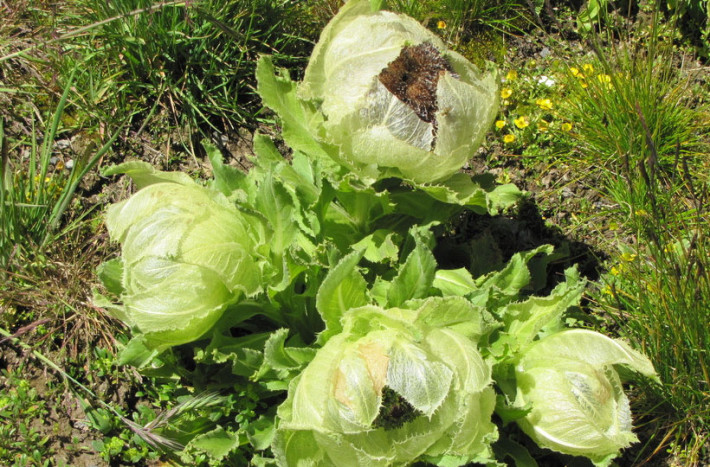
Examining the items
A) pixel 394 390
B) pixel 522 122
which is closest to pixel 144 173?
pixel 394 390

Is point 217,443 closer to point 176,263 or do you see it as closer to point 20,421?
point 176,263

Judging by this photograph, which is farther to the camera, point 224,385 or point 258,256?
point 224,385

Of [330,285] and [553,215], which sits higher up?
[330,285]

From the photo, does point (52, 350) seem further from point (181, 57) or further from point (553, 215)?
point (553, 215)

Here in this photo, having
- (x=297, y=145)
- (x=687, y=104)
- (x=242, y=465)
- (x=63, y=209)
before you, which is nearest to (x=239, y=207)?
(x=297, y=145)

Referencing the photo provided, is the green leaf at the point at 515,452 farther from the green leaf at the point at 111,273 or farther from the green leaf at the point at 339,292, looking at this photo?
the green leaf at the point at 111,273

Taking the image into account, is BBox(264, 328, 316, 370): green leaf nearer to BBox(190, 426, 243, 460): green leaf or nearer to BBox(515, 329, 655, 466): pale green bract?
BBox(190, 426, 243, 460): green leaf
